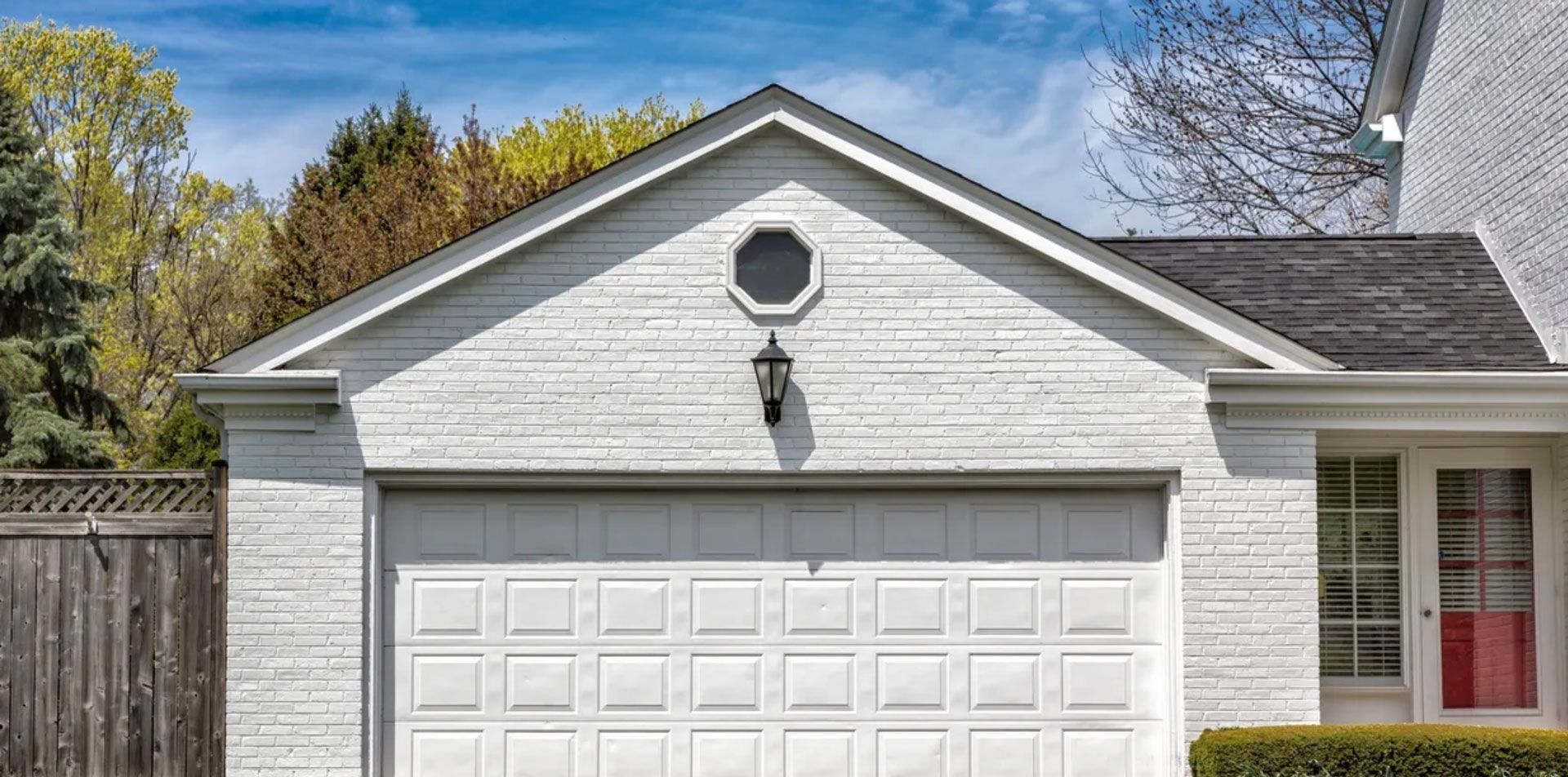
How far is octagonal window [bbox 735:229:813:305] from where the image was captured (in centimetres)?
956

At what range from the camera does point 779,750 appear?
960 cm

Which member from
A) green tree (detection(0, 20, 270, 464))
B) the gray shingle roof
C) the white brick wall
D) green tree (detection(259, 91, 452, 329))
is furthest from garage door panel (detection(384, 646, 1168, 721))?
green tree (detection(0, 20, 270, 464))

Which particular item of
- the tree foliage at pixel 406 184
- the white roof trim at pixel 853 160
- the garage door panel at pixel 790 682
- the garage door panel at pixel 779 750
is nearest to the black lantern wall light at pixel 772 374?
the white roof trim at pixel 853 160

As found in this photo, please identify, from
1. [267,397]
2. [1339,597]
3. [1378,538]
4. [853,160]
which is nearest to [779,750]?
[853,160]

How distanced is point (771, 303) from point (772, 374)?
0.55 m

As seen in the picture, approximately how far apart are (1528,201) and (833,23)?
7.60 m

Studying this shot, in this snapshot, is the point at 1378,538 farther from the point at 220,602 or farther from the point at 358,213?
the point at 358,213

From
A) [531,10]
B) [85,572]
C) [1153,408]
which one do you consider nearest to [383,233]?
[531,10]

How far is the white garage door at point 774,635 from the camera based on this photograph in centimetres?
956

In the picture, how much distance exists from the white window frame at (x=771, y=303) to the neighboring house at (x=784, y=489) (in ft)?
0.07

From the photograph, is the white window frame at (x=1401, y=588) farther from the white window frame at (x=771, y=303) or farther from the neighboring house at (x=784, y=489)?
the white window frame at (x=771, y=303)

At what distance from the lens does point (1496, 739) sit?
28.8ft

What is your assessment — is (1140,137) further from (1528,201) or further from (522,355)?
(522,355)

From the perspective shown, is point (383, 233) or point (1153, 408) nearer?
point (1153, 408)
